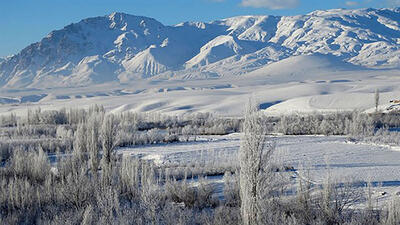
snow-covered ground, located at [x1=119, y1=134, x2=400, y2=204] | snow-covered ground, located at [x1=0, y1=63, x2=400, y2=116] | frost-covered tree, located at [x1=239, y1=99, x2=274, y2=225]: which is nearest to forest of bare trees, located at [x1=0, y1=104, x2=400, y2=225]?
frost-covered tree, located at [x1=239, y1=99, x2=274, y2=225]

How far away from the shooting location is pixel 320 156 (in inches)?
612

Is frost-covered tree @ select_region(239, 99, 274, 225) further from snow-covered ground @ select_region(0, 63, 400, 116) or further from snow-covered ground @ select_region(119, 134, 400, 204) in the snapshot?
snow-covered ground @ select_region(0, 63, 400, 116)

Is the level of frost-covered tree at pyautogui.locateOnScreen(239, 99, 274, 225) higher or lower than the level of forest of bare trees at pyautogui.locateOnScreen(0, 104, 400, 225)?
higher

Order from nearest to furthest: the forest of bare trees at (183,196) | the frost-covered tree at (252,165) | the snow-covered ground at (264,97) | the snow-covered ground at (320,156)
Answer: the frost-covered tree at (252,165)
the forest of bare trees at (183,196)
the snow-covered ground at (320,156)
the snow-covered ground at (264,97)

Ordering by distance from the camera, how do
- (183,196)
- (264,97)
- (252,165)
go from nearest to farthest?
(252,165)
(183,196)
(264,97)

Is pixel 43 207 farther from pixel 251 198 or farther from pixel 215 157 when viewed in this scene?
pixel 215 157

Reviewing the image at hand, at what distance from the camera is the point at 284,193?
1020cm

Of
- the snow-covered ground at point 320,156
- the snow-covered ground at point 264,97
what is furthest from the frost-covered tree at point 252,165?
the snow-covered ground at point 264,97

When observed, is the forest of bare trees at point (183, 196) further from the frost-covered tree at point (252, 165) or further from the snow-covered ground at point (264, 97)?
the snow-covered ground at point (264, 97)

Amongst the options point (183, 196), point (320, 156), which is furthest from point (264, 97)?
point (183, 196)

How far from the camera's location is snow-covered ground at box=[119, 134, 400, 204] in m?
11.7

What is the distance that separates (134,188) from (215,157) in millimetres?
5536

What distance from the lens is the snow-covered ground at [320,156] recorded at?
462 inches

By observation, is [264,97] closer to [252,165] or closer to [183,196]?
[183,196]
